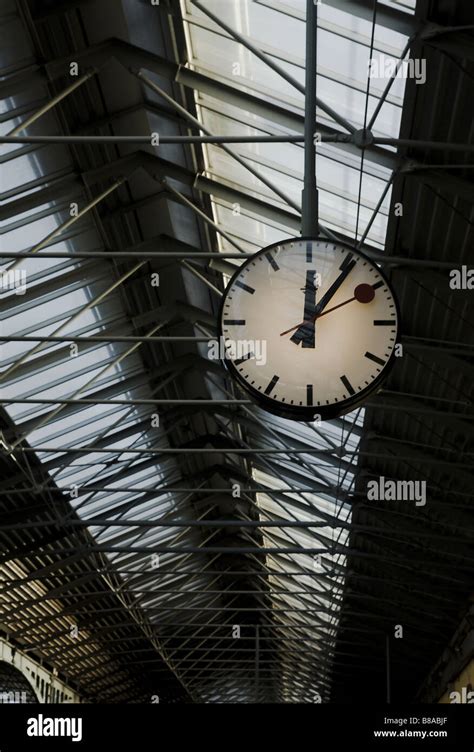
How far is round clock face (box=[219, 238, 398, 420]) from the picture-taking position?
760 centimetres

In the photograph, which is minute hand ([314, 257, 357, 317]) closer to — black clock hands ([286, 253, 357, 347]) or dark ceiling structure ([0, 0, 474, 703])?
black clock hands ([286, 253, 357, 347])

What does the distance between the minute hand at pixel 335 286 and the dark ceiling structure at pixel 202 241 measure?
385 centimetres

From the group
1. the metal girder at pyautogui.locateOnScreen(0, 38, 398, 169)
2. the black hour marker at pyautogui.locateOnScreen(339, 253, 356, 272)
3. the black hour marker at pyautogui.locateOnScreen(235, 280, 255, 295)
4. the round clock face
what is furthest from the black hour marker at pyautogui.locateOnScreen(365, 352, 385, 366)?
the metal girder at pyautogui.locateOnScreen(0, 38, 398, 169)

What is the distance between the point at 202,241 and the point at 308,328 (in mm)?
13472

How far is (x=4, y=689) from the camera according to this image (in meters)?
44.0

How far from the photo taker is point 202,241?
20.8m

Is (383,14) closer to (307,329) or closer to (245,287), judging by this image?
(245,287)

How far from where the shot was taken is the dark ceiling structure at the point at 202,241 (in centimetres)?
1466

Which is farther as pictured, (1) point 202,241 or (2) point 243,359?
(1) point 202,241

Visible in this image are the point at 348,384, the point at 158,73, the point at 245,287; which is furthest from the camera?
the point at 158,73

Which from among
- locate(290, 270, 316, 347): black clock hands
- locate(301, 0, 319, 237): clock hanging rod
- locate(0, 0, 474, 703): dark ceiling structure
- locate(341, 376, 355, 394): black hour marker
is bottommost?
locate(341, 376, 355, 394): black hour marker

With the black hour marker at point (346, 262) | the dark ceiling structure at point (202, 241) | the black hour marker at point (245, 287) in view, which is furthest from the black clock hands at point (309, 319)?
the dark ceiling structure at point (202, 241)

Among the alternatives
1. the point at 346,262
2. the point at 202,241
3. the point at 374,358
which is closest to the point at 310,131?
the point at 346,262

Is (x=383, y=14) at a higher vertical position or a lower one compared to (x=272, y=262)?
higher
